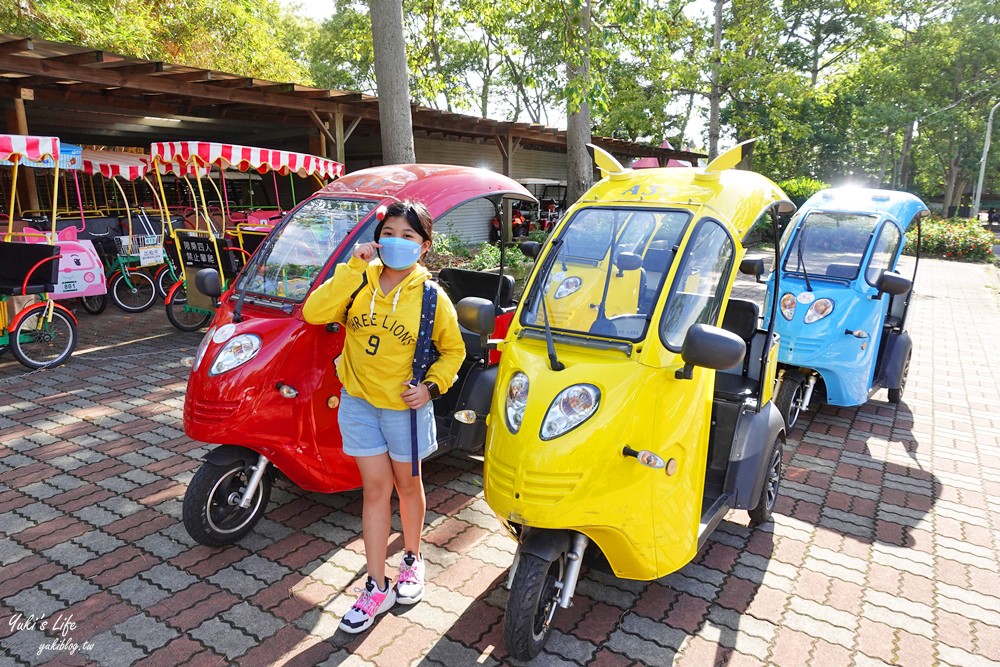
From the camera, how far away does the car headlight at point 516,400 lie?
2.85 m

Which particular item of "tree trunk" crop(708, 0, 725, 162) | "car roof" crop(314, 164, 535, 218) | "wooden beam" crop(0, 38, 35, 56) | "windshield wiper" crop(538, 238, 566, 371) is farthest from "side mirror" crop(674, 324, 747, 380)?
"tree trunk" crop(708, 0, 725, 162)

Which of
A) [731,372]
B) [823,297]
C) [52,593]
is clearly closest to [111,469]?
[52,593]

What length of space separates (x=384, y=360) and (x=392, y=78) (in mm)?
7078

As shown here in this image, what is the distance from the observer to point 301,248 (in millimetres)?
4168

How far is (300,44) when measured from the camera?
3006cm

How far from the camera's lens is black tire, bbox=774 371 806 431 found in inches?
213

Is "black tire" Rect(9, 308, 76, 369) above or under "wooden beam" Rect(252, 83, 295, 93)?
under

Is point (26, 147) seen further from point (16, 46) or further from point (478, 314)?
point (478, 314)

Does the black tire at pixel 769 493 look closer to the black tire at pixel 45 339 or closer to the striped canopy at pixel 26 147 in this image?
the black tire at pixel 45 339

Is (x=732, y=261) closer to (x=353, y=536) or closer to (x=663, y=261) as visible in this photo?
(x=663, y=261)

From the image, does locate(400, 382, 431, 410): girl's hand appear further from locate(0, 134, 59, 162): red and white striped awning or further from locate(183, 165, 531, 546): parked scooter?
locate(0, 134, 59, 162): red and white striped awning

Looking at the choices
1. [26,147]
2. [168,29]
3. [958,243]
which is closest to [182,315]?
[26,147]

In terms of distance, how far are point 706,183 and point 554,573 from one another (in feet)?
6.73

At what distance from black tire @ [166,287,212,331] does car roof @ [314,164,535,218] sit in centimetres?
516
